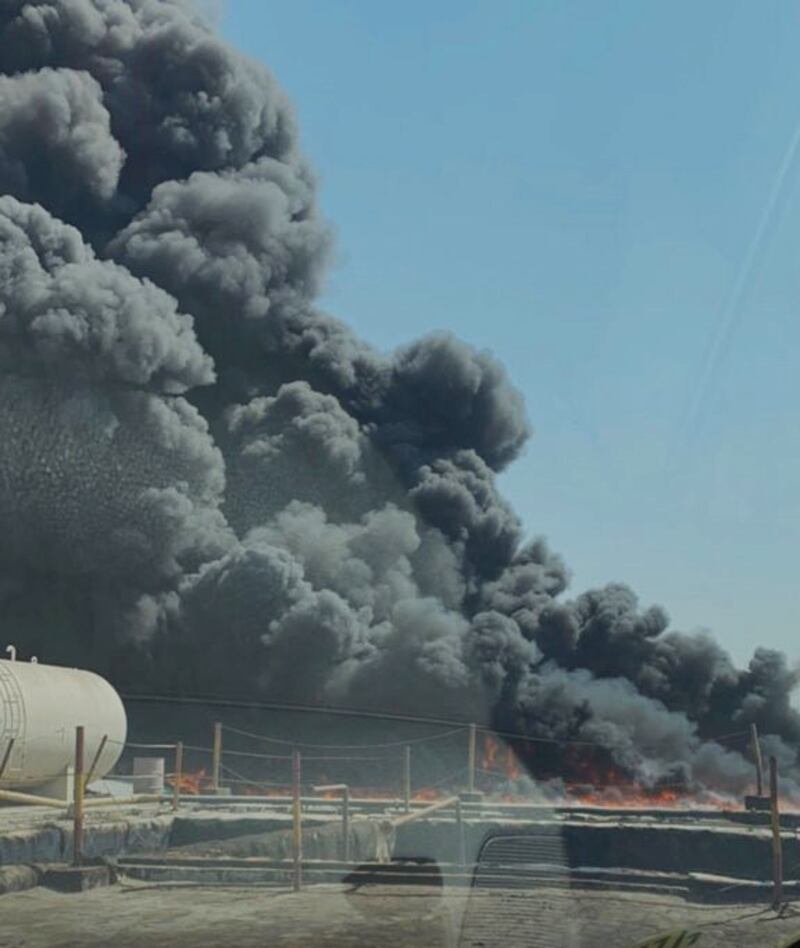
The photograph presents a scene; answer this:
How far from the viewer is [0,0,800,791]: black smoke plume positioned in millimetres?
42250

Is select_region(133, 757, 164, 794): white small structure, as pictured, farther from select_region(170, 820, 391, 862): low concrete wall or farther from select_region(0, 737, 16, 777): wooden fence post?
select_region(170, 820, 391, 862): low concrete wall

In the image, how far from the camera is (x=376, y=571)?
47750 mm

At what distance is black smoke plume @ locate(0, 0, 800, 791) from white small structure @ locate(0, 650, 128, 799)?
18.7 metres

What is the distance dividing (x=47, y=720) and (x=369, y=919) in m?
10.4

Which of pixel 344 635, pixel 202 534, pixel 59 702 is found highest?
pixel 202 534

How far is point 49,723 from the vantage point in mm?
20359

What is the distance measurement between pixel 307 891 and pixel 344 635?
29131 millimetres

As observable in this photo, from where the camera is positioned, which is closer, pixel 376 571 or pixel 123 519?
pixel 123 519

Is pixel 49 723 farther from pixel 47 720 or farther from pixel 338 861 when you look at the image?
pixel 338 861

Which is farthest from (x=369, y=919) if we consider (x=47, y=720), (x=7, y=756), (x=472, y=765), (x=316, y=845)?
(x=472, y=765)

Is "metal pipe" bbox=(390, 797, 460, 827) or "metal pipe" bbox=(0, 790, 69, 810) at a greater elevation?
"metal pipe" bbox=(0, 790, 69, 810)

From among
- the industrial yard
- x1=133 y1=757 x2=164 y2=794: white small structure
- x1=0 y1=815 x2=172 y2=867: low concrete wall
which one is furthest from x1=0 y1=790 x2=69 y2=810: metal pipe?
x1=133 y1=757 x2=164 y2=794: white small structure

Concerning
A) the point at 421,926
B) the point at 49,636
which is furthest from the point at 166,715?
the point at 421,926

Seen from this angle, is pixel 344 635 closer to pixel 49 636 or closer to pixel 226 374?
pixel 49 636
